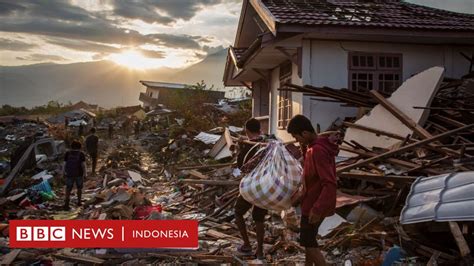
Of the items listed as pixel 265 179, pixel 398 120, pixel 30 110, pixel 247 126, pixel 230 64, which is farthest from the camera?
pixel 30 110

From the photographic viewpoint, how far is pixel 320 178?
154 inches

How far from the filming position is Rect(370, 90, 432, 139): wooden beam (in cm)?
715

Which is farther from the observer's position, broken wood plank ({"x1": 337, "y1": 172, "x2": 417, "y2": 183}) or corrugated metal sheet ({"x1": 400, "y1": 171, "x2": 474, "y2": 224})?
broken wood plank ({"x1": 337, "y1": 172, "x2": 417, "y2": 183})

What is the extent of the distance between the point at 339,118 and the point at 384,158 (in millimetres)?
3415

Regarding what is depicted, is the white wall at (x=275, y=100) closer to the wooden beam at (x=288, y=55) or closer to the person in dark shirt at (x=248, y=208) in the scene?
the wooden beam at (x=288, y=55)

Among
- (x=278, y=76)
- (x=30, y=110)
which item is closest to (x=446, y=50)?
(x=278, y=76)

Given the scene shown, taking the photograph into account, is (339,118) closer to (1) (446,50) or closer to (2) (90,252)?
(1) (446,50)

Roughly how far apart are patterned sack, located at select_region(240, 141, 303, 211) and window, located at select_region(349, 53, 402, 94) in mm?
5832

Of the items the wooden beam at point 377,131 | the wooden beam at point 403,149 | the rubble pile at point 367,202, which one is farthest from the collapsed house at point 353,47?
the wooden beam at point 403,149

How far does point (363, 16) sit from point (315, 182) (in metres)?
7.51

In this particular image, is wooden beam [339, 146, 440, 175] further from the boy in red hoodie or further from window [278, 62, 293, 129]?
window [278, 62, 293, 129]

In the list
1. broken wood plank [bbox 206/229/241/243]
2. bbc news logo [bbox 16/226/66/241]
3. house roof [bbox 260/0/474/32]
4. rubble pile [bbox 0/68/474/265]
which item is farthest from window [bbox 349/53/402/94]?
bbc news logo [bbox 16/226/66/241]

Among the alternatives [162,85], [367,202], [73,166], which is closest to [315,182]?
[367,202]

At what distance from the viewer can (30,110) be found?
2121 inches
